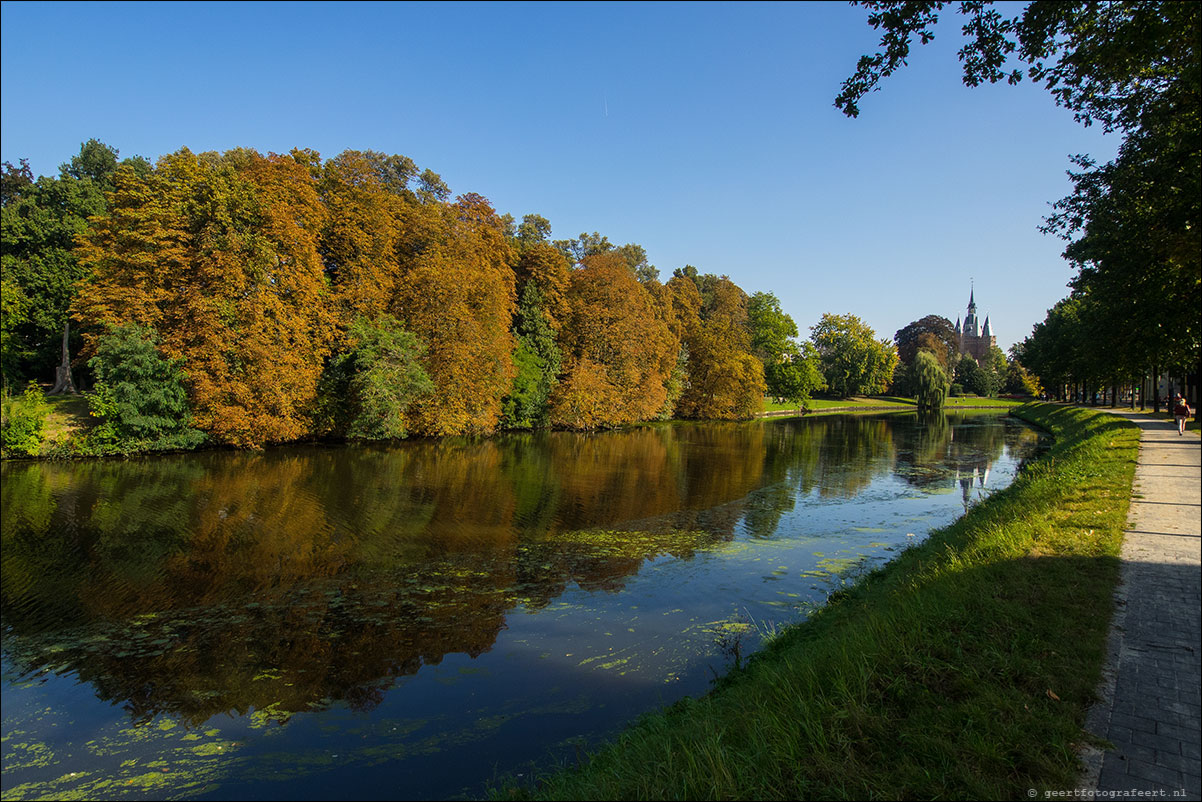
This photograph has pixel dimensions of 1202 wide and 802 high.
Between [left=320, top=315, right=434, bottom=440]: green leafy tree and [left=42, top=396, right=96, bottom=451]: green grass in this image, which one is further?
[left=320, top=315, right=434, bottom=440]: green leafy tree

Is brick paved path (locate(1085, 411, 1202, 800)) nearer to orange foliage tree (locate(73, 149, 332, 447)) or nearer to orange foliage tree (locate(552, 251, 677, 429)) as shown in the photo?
orange foliage tree (locate(73, 149, 332, 447))

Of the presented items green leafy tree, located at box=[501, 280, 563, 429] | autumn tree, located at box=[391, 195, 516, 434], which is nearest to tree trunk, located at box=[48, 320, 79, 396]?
autumn tree, located at box=[391, 195, 516, 434]

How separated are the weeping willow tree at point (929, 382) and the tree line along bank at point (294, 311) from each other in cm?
4354

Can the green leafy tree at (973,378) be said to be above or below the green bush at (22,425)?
above

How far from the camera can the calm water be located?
5.33 meters

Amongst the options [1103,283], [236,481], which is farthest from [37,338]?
[1103,283]

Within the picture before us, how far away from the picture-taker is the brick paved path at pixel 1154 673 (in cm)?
310

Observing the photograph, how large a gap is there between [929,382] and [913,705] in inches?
3045

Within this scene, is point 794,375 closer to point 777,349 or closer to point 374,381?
point 777,349

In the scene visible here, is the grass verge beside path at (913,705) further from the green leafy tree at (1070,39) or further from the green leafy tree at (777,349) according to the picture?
the green leafy tree at (777,349)

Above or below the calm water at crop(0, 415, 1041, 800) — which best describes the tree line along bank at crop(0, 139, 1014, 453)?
above

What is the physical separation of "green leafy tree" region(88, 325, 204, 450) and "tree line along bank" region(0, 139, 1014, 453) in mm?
61

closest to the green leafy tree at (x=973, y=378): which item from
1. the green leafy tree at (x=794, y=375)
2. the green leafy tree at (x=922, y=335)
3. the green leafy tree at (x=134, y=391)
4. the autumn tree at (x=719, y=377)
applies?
the green leafy tree at (x=922, y=335)

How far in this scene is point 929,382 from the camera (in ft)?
233
